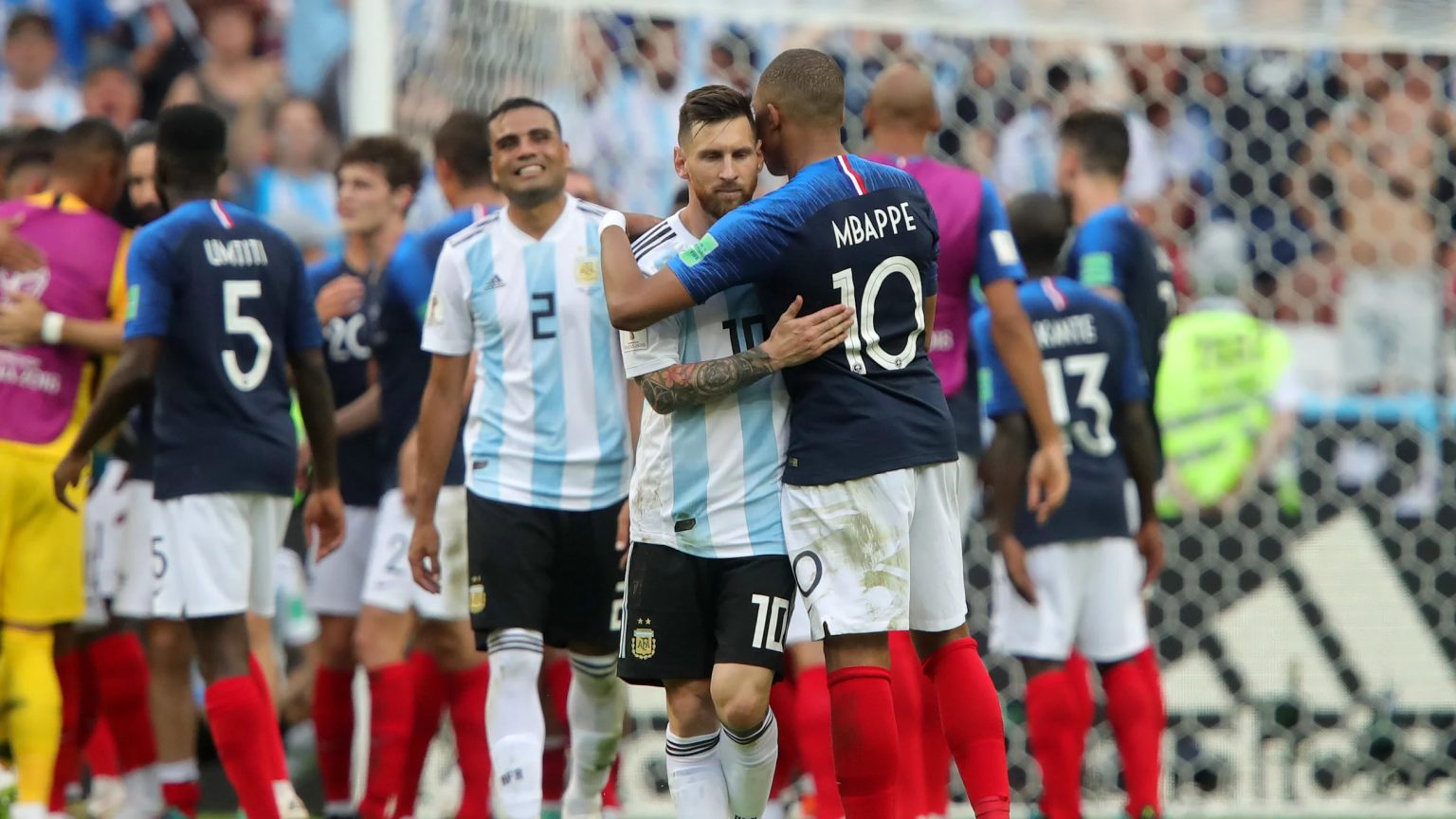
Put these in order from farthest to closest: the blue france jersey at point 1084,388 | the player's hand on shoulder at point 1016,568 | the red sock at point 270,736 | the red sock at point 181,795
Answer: the blue france jersey at point 1084,388 → the player's hand on shoulder at point 1016,568 → the red sock at point 181,795 → the red sock at point 270,736

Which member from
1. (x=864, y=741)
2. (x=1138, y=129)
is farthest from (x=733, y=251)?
(x=1138, y=129)

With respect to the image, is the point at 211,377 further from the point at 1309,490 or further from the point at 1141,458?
the point at 1309,490

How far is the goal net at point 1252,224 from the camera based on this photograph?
26.9 ft

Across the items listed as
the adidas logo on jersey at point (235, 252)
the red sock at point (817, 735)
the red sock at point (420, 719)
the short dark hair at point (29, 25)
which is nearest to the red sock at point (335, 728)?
the red sock at point (420, 719)

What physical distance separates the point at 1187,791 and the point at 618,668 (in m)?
4.51

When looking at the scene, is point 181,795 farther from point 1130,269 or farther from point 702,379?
point 1130,269

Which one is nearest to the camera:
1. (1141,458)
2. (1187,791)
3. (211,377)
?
(211,377)

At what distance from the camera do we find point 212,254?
18.9 feet

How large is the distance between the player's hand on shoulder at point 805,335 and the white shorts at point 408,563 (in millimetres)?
2401

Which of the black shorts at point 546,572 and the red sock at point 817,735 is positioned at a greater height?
the black shorts at point 546,572

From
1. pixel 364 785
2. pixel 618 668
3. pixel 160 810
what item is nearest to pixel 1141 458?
pixel 618 668

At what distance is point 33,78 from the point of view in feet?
36.2

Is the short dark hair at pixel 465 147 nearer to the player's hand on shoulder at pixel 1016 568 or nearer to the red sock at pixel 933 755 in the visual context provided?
the player's hand on shoulder at pixel 1016 568

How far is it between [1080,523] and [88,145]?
→ 3838 mm
